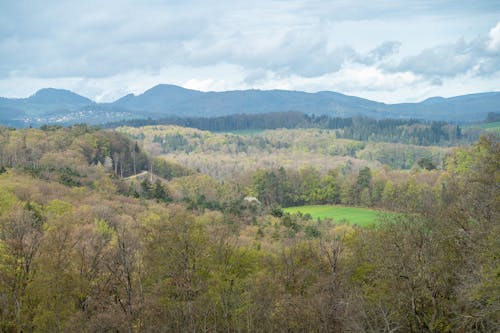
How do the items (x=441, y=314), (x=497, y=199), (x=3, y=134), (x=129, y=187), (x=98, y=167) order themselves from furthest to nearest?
1. (x=3, y=134)
2. (x=98, y=167)
3. (x=129, y=187)
4. (x=441, y=314)
5. (x=497, y=199)

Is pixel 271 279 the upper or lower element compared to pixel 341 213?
upper

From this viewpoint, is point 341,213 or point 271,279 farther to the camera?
point 341,213

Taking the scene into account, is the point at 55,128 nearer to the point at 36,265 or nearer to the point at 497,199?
the point at 36,265

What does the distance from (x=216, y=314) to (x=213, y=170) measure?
138379mm

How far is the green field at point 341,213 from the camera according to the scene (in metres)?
89.8

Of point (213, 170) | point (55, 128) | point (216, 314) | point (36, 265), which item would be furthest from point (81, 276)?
point (213, 170)

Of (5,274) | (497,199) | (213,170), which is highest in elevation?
(497,199)

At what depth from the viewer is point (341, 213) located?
323ft

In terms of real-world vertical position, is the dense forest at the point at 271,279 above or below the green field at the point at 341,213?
above

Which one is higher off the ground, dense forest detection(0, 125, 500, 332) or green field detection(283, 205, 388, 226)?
dense forest detection(0, 125, 500, 332)

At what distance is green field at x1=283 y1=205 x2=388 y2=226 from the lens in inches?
3536

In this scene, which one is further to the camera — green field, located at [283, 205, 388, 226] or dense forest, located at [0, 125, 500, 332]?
green field, located at [283, 205, 388, 226]

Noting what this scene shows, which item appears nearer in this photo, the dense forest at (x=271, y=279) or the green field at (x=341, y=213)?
the dense forest at (x=271, y=279)

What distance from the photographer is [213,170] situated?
162 metres
